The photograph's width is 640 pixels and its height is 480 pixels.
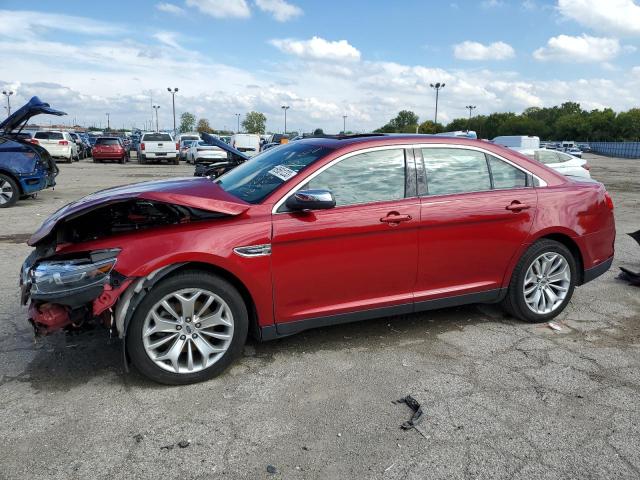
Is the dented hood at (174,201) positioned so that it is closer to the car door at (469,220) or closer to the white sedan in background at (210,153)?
the car door at (469,220)

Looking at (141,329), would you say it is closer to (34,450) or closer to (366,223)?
(34,450)

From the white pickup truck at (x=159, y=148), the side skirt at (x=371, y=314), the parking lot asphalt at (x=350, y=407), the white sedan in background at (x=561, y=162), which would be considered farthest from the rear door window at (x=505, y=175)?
the white pickup truck at (x=159, y=148)

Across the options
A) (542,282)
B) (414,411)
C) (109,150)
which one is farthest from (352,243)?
(109,150)

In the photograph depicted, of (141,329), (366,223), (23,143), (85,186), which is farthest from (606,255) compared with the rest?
(85,186)

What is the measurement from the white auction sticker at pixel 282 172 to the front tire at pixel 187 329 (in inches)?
35.8

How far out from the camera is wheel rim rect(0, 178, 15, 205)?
37.2 ft

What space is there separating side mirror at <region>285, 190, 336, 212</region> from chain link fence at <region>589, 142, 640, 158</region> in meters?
60.0

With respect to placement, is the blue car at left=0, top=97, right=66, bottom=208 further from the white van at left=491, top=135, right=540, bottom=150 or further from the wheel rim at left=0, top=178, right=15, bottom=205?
the white van at left=491, top=135, right=540, bottom=150

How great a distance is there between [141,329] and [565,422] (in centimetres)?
260

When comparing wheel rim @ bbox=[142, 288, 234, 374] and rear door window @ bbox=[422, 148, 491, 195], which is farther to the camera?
rear door window @ bbox=[422, 148, 491, 195]

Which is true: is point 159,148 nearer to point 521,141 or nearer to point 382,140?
point 521,141

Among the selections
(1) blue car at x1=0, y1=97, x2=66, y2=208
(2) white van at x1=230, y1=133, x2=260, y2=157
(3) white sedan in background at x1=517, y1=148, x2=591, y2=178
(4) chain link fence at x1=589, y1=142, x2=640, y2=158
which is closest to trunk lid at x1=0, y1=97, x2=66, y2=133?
(1) blue car at x1=0, y1=97, x2=66, y2=208

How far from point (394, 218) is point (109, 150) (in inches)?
1175

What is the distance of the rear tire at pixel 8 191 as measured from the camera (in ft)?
37.1
